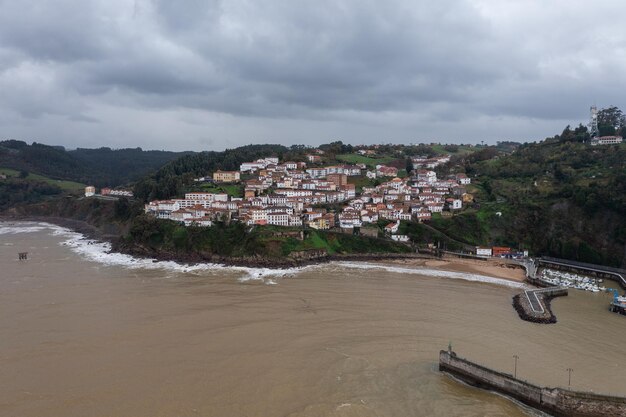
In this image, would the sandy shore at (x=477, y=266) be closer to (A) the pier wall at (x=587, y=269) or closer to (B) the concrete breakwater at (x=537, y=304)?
(A) the pier wall at (x=587, y=269)

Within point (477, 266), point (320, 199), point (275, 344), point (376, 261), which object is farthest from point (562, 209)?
point (275, 344)

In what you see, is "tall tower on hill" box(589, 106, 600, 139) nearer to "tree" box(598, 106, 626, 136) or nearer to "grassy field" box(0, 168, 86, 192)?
"tree" box(598, 106, 626, 136)

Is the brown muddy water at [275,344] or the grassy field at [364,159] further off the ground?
the grassy field at [364,159]

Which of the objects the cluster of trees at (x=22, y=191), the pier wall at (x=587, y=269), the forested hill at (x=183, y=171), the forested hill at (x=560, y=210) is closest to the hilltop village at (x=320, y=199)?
the forested hill at (x=183, y=171)

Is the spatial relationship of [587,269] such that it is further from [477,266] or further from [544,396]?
[544,396]

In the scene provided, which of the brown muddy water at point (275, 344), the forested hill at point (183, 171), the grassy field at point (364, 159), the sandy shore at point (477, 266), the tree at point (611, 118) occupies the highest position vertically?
the tree at point (611, 118)

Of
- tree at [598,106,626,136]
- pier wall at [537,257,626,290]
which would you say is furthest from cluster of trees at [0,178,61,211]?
tree at [598,106,626,136]

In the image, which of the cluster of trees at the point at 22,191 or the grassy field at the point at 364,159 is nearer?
the grassy field at the point at 364,159

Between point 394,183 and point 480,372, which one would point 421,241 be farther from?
point 480,372
